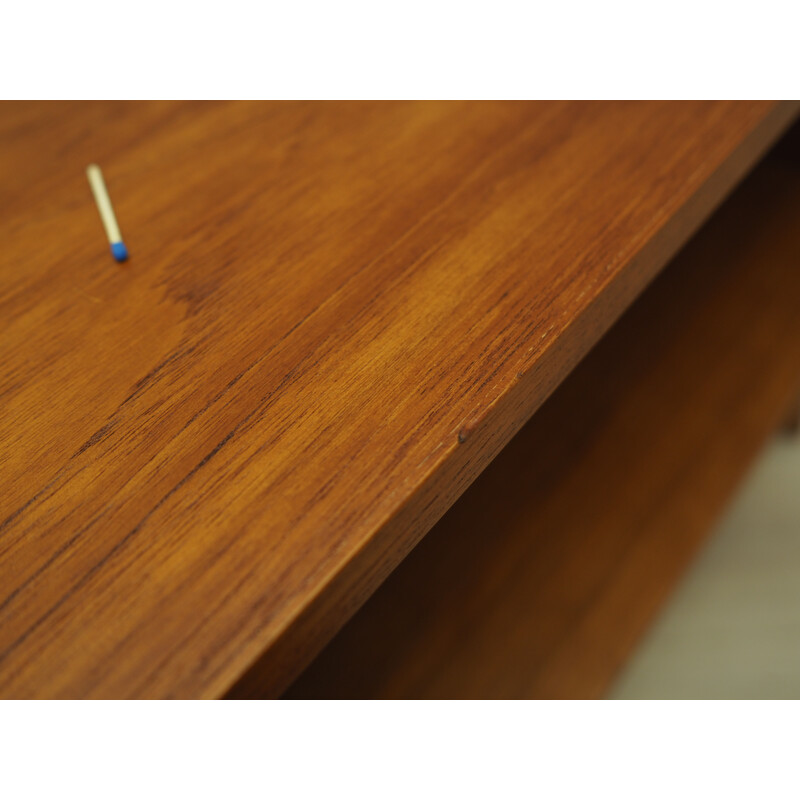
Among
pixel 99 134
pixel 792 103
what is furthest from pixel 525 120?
pixel 99 134

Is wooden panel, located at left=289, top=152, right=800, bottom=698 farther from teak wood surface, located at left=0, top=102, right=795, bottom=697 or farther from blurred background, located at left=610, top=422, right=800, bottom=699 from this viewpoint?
teak wood surface, located at left=0, top=102, right=795, bottom=697

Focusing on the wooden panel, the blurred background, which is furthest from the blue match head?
the blurred background

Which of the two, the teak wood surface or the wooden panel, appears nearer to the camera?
the teak wood surface

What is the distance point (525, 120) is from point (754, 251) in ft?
1.39

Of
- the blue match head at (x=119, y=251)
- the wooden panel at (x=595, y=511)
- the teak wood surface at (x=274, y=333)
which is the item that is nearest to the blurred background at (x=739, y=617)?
the wooden panel at (x=595, y=511)

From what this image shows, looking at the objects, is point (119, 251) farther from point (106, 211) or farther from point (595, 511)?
point (595, 511)

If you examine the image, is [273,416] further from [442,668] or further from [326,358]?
[442,668]

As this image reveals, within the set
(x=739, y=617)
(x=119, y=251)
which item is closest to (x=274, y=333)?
(x=119, y=251)

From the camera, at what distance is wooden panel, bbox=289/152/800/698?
596 mm

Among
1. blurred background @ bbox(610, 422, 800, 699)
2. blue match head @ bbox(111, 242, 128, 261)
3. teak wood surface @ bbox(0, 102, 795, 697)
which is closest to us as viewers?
teak wood surface @ bbox(0, 102, 795, 697)

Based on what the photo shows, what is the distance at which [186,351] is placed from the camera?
0.45m

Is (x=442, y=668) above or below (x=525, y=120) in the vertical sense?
below

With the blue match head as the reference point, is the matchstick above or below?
above

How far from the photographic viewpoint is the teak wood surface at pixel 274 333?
34 centimetres
